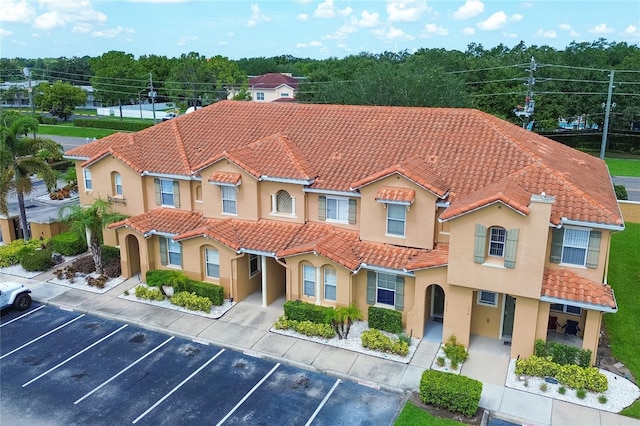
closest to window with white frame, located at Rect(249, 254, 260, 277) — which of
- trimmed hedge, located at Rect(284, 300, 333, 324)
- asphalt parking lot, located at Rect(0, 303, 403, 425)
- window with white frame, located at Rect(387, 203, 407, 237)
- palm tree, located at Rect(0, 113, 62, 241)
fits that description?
trimmed hedge, located at Rect(284, 300, 333, 324)

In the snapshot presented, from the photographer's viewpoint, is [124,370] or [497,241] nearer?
[497,241]

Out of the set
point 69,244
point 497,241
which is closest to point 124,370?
point 69,244

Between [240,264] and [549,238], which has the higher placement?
[549,238]

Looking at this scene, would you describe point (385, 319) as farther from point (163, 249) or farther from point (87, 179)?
point (87, 179)

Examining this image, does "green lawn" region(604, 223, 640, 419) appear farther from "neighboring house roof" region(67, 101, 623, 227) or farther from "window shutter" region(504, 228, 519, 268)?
"window shutter" region(504, 228, 519, 268)

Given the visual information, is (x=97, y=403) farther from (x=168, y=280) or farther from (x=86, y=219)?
(x=86, y=219)

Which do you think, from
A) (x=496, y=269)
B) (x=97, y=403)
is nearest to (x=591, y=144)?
(x=496, y=269)
